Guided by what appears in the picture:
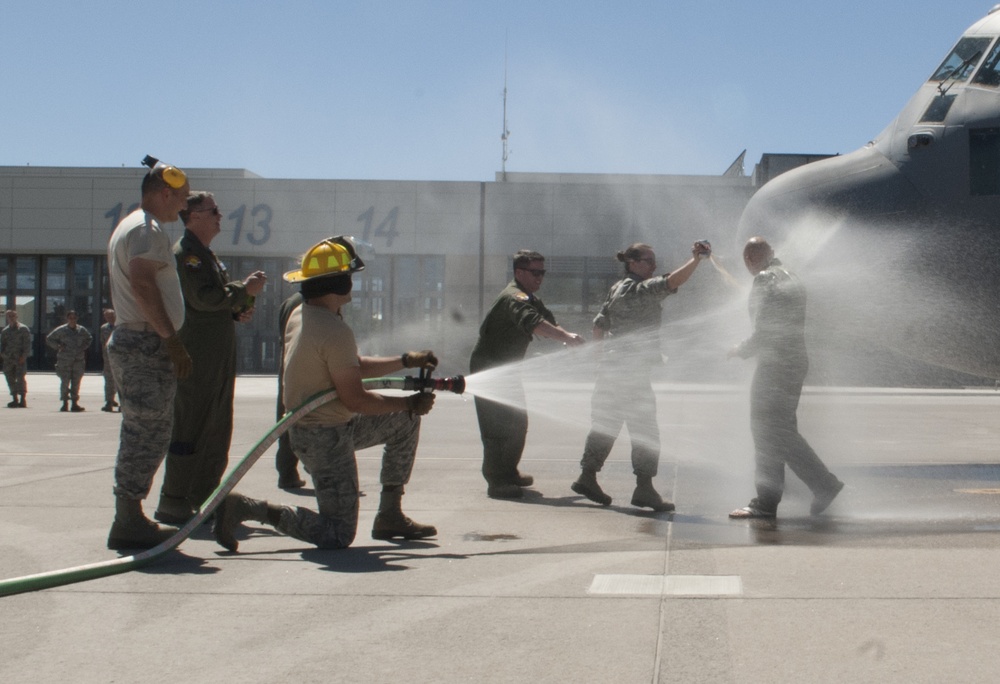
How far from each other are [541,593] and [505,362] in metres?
3.46

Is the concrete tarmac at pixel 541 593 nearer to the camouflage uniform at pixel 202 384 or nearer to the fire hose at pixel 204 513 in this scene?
the fire hose at pixel 204 513

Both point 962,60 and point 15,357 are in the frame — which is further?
point 15,357

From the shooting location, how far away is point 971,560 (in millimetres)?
5098

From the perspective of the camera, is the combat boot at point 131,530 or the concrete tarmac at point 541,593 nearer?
the concrete tarmac at point 541,593

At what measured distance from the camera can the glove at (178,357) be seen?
5293 millimetres

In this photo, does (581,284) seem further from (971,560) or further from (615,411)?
(971,560)

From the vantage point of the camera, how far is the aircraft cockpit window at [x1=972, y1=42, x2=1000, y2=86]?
7.91m

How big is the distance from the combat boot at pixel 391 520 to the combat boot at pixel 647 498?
175cm

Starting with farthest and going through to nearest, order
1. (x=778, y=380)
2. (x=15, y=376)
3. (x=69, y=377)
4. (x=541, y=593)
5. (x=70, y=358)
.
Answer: (x=15, y=376), (x=70, y=358), (x=69, y=377), (x=778, y=380), (x=541, y=593)

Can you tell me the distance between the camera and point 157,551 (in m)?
5.18

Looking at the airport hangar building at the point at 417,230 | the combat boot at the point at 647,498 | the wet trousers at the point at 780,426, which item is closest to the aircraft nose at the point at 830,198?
the wet trousers at the point at 780,426

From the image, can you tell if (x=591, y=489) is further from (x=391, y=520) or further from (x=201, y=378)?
(x=201, y=378)

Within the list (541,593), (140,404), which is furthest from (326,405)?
(541,593)

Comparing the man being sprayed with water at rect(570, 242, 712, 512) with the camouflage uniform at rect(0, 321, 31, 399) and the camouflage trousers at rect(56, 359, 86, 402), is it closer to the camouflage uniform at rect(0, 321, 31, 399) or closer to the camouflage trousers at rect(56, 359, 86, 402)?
the camouflage trousers at rect(56, 359, 86, 402)
